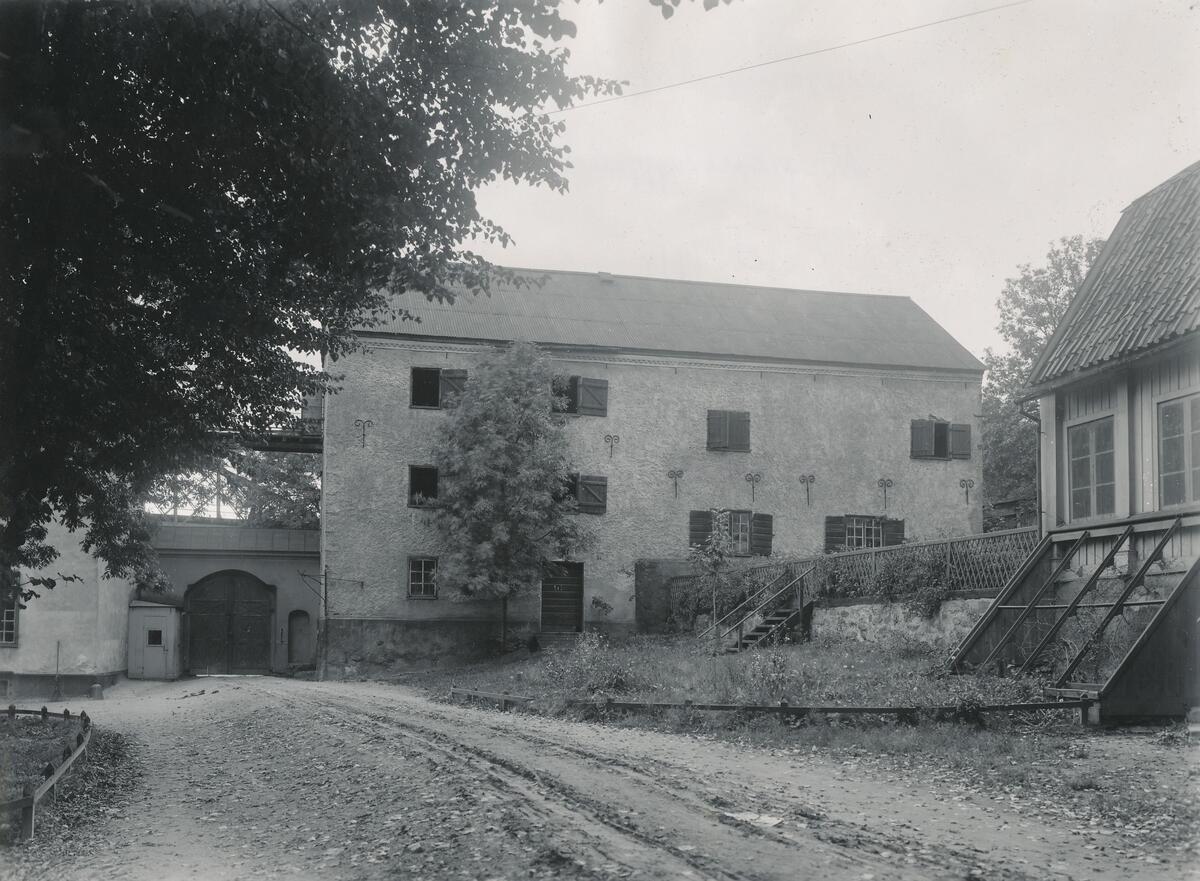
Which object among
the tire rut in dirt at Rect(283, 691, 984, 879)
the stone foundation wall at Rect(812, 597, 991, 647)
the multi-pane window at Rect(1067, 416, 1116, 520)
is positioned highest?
the multi-pane window at Rect(1067, 416, 1116, 520)

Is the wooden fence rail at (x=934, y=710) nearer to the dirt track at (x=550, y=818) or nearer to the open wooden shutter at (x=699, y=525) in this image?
the dirt track at (x=550, y=818)

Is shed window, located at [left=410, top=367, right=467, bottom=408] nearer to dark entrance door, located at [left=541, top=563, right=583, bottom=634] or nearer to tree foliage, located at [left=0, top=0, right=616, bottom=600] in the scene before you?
dark entrance door, located at [left=541, top=563, right=583, bottom=634]

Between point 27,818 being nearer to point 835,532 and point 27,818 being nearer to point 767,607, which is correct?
point 767,607

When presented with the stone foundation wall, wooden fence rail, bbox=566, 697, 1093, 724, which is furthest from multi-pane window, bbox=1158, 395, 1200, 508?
the stone foundation wall

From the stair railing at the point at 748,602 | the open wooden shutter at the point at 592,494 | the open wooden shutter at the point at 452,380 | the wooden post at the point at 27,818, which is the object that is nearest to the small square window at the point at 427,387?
the open wooden shutter at the point at 452,380

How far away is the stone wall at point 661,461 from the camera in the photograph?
2873 cm

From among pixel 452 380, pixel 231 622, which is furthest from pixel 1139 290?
pixel 231 622

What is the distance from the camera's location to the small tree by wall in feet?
85.7

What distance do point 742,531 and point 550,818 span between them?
2271 cm

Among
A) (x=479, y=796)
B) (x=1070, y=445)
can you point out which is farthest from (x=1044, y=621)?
(x=479, y=796)

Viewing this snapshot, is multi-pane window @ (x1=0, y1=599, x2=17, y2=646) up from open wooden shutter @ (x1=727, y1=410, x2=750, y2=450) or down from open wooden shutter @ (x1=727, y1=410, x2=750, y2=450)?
down

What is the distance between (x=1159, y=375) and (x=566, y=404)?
16767 millimetres

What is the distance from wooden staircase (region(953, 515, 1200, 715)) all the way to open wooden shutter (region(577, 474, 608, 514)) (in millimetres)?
15872

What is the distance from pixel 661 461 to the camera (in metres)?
30.2
